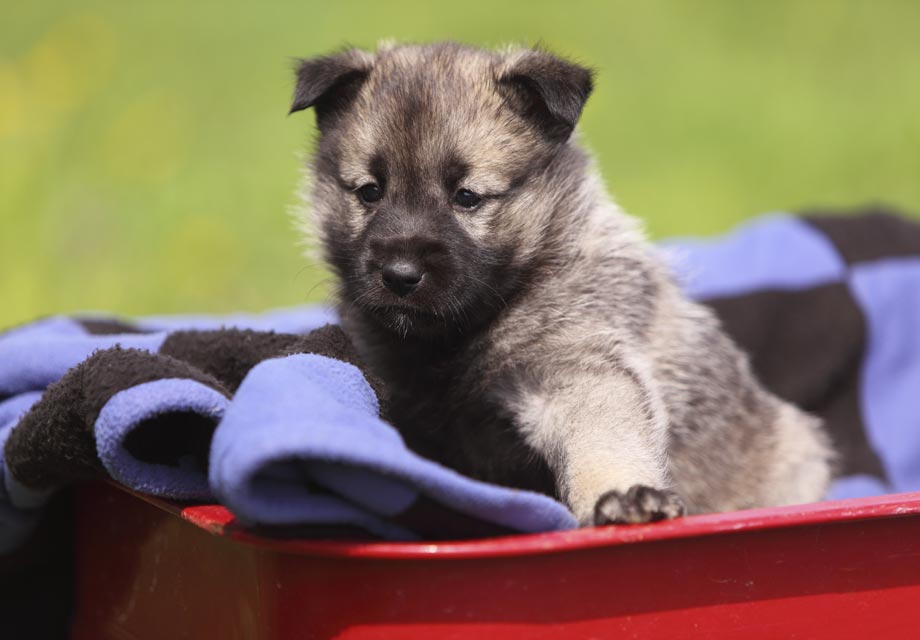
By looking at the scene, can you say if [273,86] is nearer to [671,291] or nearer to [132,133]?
[132,133]

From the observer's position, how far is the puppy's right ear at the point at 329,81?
2859 mm

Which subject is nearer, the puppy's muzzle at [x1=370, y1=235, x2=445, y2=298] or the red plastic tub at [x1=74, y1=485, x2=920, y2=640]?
the red plastic tub at [x1=74, y1=485, x2=920, y2=640]

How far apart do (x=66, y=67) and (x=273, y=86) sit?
4.71ft

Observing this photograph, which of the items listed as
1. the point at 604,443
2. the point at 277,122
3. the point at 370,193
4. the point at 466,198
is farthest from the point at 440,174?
the point at 277,122

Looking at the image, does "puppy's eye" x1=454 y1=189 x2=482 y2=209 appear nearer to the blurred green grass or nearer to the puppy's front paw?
the puppy's front paw

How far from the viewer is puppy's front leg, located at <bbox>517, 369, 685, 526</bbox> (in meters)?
2.12

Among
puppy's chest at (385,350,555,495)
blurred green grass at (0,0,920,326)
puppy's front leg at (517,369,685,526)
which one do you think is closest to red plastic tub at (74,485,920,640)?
puppy's front leg at (517,369,685,526)

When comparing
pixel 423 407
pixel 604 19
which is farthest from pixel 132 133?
pixel 423 407

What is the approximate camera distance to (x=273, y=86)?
8430 mm

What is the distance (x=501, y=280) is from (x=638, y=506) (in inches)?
34.1

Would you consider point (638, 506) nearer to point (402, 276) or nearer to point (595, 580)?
Result: point (595, 580)

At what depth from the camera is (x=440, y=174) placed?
2.70 meters

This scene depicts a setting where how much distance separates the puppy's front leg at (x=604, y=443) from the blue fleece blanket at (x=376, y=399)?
15cm

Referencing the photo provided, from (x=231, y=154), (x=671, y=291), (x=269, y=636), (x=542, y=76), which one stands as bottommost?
(x=231, y=154)
